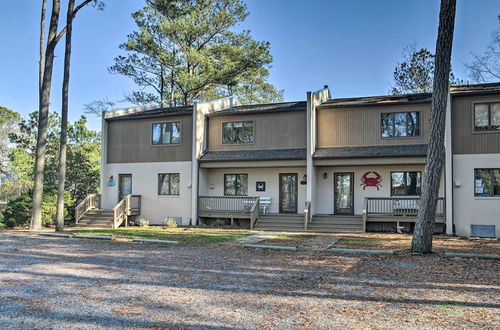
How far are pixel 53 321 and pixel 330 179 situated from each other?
15174 millimetres

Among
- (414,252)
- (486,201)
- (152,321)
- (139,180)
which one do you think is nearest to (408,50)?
(486,201)

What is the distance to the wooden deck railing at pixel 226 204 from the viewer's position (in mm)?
18922

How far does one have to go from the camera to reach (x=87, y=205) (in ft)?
67.8

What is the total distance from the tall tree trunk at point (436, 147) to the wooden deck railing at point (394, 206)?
6242mm

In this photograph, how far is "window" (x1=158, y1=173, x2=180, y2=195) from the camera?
2048 centimetres

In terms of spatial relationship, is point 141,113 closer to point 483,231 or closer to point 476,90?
point 476,90

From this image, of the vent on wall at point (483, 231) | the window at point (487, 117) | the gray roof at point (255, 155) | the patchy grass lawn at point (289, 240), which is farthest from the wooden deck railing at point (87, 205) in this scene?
the window at point (487, 117)

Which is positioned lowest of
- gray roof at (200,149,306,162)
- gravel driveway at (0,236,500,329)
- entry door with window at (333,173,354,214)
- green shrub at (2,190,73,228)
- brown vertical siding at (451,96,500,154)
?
gravel driveway at (0,236,500,329)

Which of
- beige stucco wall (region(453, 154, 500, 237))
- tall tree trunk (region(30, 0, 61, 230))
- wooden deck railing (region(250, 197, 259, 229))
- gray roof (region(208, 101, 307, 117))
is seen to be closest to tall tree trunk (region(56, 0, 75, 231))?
tall tree trunk (region(30, 0, 61, 230))

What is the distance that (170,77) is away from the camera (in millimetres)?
29438

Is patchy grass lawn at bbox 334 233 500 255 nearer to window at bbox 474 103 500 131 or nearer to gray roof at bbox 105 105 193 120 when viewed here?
window at bbox 474 103 500 131

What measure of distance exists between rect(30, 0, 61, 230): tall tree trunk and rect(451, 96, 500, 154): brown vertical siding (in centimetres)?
1589

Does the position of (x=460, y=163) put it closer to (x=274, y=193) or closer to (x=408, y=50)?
(x=274, y=193)

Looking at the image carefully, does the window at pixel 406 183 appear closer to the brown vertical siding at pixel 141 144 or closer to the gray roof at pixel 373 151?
the gray roof at pixel 373 151
